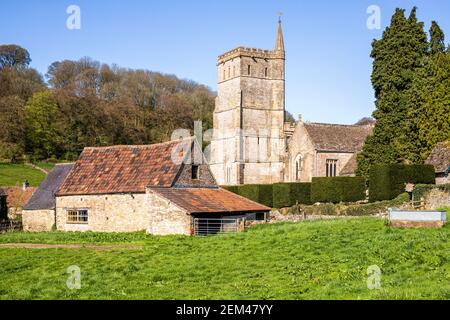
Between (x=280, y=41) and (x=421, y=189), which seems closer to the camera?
(x=421, y=189)

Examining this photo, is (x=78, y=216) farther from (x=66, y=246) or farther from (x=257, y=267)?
(x=257, y=267)

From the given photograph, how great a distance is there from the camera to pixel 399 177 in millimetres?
39656

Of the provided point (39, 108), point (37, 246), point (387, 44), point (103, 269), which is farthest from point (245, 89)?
point (103, 269)

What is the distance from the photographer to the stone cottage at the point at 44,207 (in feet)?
135

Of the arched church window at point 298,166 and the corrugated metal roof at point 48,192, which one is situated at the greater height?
the arched church window at point 298,166

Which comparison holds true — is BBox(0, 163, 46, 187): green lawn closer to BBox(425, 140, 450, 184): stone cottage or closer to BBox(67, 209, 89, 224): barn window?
BBox(67, 209, 89, 224): barn window

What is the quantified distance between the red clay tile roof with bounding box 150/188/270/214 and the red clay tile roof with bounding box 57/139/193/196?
1593 millimetres

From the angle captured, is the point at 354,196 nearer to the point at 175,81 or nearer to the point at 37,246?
the point at 37,246

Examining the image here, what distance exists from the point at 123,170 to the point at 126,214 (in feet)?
12.2

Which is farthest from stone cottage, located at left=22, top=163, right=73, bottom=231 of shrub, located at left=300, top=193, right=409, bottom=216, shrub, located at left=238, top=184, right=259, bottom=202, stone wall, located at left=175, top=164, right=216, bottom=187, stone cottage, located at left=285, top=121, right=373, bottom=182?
stone cottage, located at left=285, top=121, right=373, bottom=182

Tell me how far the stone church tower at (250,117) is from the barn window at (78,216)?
122 feet

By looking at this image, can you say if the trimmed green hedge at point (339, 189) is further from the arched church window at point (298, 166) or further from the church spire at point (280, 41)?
the church spire at point (280, 41)

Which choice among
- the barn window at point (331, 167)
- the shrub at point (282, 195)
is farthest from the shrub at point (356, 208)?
the barn window at point (331, 167)
